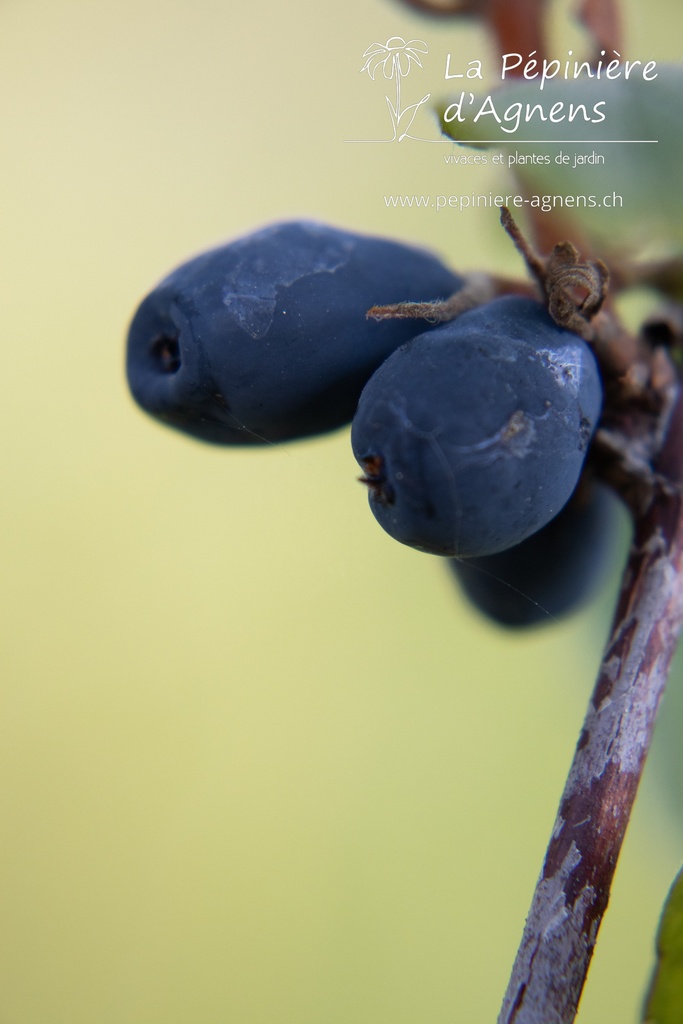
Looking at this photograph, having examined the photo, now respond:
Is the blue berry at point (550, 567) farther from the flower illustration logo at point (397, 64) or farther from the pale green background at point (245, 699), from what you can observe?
the flower illustration logo at point (397, 64)

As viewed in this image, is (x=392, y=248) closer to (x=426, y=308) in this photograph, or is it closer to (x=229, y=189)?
(x=426, y=308)

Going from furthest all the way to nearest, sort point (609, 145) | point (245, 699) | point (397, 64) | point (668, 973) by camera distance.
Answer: point (245, 699)
point (397, 64)
point (609, 145)
point (668, 973)

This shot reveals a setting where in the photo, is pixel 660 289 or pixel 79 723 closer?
pixel 660 289

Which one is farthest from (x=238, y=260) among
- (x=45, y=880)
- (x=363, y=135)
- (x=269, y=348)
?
(x=45, y=880)

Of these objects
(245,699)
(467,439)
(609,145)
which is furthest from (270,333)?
(245,699)

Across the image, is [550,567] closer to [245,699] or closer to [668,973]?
[668,973]

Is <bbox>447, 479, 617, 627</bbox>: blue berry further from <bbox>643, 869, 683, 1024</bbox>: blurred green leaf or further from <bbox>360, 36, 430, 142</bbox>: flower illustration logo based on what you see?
<bbox>360, 36, 430, 142</bbox>: flower illustration logo
